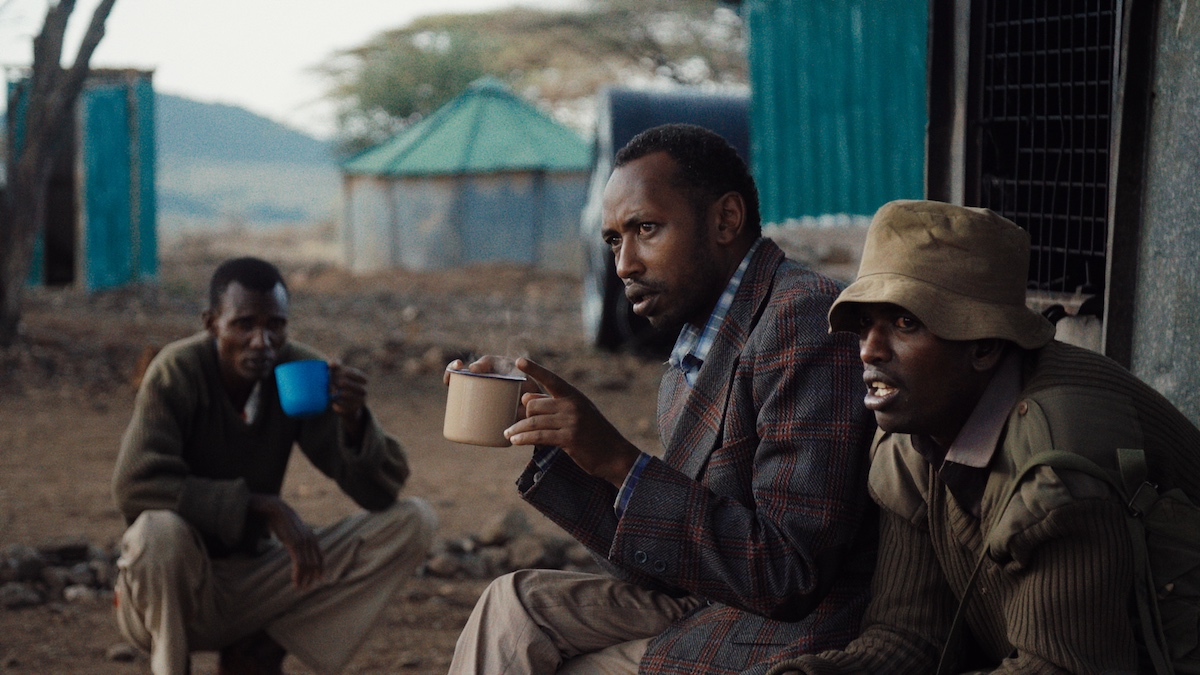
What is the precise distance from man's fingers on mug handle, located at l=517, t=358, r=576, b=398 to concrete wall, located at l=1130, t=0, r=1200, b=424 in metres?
1.84

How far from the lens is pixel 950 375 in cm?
204

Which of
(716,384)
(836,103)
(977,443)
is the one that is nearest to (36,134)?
(836,103)

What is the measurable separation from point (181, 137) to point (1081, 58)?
67.1m

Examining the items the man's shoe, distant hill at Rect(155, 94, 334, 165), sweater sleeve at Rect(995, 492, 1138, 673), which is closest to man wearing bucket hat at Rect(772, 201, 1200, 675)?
sweater sleeve at Rect(995, 492, 1138, 673)

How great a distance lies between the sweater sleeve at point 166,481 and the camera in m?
3.67

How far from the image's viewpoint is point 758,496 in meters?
2.17

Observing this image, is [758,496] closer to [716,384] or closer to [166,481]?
[716,384]

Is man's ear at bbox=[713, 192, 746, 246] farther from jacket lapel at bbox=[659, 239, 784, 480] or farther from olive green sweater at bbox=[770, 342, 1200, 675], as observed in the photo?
olive green sweater at bbox=[770, 342, 1200, 675]

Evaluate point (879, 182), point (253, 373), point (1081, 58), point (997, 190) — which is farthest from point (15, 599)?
point (879, 182)

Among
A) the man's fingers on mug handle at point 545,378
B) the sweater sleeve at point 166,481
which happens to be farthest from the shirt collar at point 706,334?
the sweater sleeve at point 166,481

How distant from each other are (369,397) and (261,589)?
5.81m

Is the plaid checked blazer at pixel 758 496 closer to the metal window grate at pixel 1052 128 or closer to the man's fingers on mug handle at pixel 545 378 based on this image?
the man's fingers on mug handle at pixel 545 378

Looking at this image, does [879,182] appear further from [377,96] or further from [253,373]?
[377,96]

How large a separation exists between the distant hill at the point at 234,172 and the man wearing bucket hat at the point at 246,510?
26.8 metres
